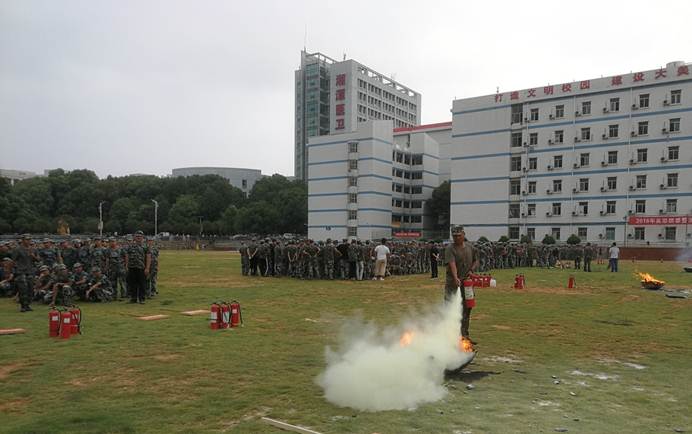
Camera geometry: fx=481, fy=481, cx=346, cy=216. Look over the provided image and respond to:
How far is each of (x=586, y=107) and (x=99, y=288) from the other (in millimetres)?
58190

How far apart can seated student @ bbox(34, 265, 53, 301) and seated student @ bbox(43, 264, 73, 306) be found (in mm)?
240

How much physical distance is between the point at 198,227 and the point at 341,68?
5640 cm

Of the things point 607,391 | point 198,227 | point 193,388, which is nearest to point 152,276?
point 193,388

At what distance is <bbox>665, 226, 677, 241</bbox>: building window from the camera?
51.4 m

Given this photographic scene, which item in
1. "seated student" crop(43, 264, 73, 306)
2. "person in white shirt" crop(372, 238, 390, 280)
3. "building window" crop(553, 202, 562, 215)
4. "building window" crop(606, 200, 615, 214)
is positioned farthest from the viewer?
"building window" crop(553, 202, 562, 215)

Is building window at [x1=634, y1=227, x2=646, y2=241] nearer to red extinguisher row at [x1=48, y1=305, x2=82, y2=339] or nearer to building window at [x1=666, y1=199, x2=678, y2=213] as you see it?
building window at [x1=666, y1=199, x2=678, y2=213]

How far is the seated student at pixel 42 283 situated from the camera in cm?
1476

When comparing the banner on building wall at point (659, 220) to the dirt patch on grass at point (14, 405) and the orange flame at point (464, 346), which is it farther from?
the dirt patch on grass at point (14, 405)

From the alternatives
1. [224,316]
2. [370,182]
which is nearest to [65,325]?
[224,316]

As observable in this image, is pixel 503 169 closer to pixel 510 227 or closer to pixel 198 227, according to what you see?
pixel 510 227

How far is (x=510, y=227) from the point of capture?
2496 inches

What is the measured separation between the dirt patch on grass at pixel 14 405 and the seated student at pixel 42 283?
9779mm

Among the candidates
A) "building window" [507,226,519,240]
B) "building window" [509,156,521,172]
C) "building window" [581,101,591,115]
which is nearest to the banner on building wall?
"building window" [507,226,519,240]

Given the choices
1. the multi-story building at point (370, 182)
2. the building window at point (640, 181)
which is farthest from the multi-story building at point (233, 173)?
the building window at point (640, 181)
